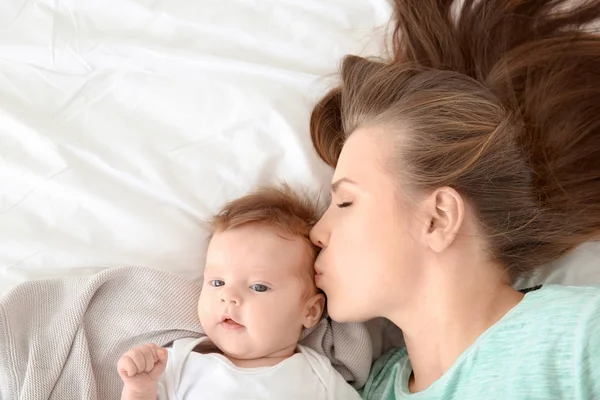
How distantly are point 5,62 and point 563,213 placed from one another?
1180 mm

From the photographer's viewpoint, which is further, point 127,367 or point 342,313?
point 342,313

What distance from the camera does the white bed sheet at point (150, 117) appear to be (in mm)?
1360

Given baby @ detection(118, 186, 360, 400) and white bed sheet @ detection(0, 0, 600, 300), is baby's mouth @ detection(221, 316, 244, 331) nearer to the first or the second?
baby @ detection(118, 186, 360, 400)

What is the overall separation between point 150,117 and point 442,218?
642mm

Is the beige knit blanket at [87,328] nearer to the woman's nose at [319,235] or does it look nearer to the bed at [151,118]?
the bed at [151,118]

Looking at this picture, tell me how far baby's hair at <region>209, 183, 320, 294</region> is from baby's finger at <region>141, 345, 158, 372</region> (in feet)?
0.88

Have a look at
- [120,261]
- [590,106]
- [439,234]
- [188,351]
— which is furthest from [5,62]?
[590,106]

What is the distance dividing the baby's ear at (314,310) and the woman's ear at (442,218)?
10.2 inches

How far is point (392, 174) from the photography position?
124 centimetres

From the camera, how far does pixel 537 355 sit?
1.12 m

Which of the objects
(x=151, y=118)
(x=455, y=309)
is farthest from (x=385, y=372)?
(x=151, y=118)

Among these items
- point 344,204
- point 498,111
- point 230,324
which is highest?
point 498,111

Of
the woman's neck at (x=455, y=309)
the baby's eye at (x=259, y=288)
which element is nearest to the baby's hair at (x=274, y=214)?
the baby's eye at (x=259, y=288)

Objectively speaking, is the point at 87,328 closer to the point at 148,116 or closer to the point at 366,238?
the point at 148,116
